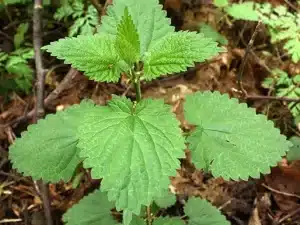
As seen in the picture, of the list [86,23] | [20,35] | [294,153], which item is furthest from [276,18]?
[20,35]

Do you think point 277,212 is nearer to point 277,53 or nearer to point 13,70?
point 277,53

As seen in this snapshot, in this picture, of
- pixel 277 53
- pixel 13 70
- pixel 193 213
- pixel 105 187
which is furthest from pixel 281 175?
pixel 13 70

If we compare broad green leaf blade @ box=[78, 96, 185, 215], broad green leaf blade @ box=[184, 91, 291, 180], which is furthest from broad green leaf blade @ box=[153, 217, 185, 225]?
broad green leaf blade @ box=[78, 96, 185, 215]

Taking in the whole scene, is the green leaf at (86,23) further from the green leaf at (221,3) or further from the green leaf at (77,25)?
the green leaf at (221,3)

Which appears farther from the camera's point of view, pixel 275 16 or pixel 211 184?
pixel 275 16

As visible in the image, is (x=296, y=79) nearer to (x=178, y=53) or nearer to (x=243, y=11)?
(x=243, y=11)

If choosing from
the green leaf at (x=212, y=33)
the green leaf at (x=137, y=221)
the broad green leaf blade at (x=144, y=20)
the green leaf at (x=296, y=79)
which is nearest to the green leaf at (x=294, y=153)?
the green leaf at (x=296, y=79)
